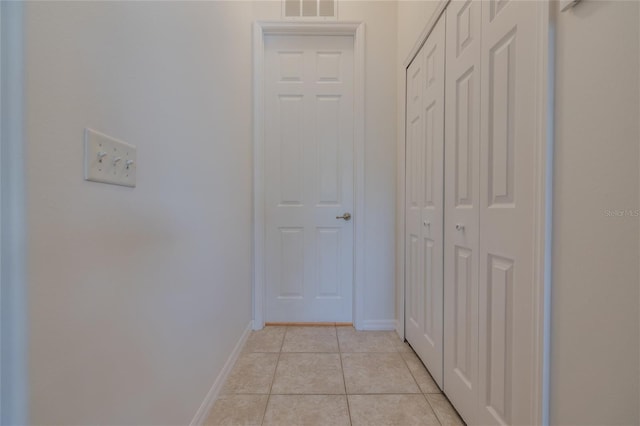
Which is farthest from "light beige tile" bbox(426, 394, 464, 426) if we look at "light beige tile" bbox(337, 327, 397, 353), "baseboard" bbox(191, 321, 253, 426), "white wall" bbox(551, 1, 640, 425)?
"baseboard" bbox(191, 321, 253, 426)

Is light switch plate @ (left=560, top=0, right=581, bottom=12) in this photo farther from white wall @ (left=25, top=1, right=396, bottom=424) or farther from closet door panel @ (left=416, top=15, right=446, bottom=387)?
white wall @ (left=25, top=1, right=396, bottom=424)

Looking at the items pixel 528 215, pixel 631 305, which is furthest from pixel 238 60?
pixel 631 305

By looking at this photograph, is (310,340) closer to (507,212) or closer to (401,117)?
(507,212)

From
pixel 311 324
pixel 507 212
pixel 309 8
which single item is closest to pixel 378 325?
pixel 311 324

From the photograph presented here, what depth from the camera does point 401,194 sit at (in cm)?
219

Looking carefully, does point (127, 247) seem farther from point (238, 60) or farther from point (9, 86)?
point (238, 60)

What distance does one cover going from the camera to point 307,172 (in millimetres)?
2406

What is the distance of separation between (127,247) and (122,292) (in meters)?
0.12

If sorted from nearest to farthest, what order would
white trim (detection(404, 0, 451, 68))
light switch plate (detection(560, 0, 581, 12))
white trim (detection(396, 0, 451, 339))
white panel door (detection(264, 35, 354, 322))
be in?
1. light switch plate (detection(560, 0, 581, 12))
2. white trim (detection(404, 0, 451, 68))
3. white trim (detection(396, 0, 451, 339))
4. white panel door (detection(264, 35, 354, 322))

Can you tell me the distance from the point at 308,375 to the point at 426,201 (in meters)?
1.25

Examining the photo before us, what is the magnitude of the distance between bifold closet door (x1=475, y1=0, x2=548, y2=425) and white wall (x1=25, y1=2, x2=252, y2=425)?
3.85 ft

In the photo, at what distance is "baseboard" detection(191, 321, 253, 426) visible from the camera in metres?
1.27

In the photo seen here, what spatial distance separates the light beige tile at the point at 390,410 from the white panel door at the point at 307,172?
95 centimetres

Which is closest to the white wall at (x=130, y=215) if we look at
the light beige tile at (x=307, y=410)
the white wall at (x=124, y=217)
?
the white wall at (x=124, y=217)
